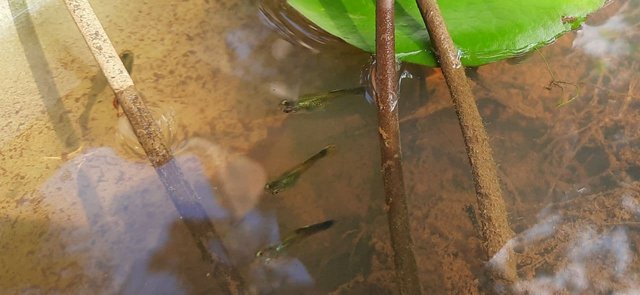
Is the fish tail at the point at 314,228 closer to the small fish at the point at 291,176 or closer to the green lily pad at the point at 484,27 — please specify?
the small fish at the point at 291,176

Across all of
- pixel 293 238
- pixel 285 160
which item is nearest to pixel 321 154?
pixel 285 160

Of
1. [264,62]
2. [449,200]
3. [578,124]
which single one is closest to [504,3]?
[578,124]

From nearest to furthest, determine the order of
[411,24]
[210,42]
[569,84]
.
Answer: [411,24], [569,84], [210,42]

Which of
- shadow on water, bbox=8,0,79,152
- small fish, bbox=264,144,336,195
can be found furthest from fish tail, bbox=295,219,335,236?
shadow on water, bbox=8,0,79,152

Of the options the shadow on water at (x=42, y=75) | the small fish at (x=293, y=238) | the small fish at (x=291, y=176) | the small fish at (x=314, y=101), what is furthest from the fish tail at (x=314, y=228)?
the shadow on water at (x=42, y=75)

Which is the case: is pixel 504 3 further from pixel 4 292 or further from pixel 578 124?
pixel 4 292

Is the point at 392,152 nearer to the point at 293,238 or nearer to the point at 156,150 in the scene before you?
the point at 293,238
